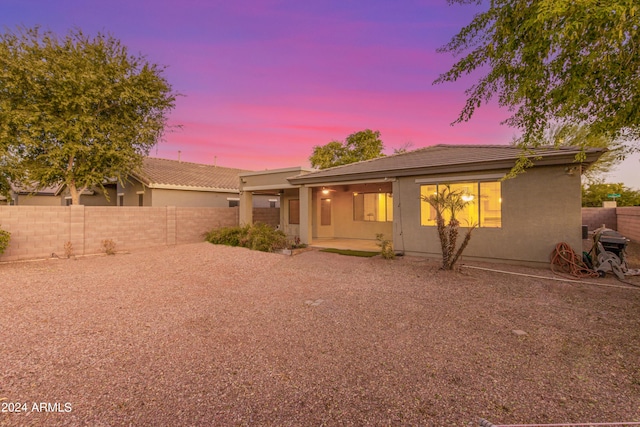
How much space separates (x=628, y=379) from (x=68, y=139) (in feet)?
52.1

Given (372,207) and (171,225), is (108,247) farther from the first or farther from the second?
(372,207)

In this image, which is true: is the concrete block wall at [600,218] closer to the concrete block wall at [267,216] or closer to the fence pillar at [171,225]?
the concrete block wall at [267,216]

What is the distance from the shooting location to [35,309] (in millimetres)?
5039

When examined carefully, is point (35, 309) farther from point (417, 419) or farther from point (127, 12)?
point (127, 12)

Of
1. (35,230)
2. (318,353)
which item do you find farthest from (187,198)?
(318,353)

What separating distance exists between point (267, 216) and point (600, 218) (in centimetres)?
1833

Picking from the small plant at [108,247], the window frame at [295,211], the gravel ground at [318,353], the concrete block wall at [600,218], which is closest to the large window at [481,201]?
the gravel ground at [318,353]

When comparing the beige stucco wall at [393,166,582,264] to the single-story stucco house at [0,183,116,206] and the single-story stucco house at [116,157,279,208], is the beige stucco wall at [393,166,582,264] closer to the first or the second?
the single-story stucco house at [116,157,279,208]

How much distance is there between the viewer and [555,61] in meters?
4.22

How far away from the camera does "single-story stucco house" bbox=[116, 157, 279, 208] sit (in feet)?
50.7

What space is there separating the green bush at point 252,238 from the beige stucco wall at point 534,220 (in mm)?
6516

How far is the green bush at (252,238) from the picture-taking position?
11.6 m

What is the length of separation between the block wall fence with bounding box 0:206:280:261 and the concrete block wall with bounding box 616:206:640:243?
18.3m

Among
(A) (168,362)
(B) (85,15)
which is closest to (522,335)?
(A) (168,362)
